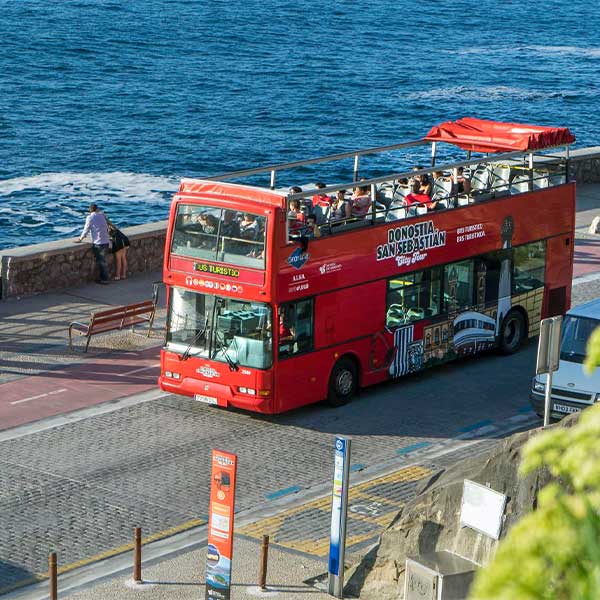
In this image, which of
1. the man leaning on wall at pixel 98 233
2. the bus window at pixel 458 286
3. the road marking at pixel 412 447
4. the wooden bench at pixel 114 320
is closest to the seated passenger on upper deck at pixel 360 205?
the bus window at pixel 458 286

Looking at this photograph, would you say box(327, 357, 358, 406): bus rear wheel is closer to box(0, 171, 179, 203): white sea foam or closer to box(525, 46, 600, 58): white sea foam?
box(0, 171, 179, 203): white sea foam

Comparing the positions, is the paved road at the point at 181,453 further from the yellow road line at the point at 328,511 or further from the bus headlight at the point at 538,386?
the bus headlight at the point at 538,386

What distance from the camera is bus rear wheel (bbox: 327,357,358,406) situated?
2039 centimetres

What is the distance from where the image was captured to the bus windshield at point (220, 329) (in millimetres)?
19234

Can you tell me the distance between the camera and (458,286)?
74.1ft

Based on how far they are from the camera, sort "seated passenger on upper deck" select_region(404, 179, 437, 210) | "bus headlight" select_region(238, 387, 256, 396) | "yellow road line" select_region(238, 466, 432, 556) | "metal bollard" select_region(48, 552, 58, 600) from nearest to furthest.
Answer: "metal bollard" select_region(48, 552, 58, 600) < "yellow road line" select_region(238, 466, 432, 556) < "bus headlight" select_region(238, 387, 256, 396) < "seated passenger on upper deck" select_region(404, 179, 437, 210)

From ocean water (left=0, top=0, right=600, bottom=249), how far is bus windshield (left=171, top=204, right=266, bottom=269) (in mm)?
27230

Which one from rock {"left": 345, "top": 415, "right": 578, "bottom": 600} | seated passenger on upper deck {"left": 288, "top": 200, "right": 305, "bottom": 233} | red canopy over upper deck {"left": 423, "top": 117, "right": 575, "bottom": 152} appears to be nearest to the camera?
rock {"left": 345, "top": 415, "right": 578, "bottom": 600}

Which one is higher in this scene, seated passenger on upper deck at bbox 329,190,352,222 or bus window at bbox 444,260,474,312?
seated passenger on upper deck at bbox 329,190,352,222

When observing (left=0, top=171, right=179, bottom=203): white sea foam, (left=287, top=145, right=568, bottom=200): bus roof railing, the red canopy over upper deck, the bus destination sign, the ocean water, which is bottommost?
(left=0, top=171, right=179, bottom=203): white sea foam

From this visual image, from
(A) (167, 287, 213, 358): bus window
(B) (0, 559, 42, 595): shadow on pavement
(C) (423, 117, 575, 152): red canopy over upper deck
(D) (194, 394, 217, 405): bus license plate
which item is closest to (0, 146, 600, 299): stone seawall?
(C) (423, 117, 575, 152): red canopy over upper deck

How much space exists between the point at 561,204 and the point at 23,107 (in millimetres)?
51454

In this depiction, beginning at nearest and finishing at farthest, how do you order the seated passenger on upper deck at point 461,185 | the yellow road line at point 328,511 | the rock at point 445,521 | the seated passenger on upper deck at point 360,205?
the rock at point 445,521 → the yellow road line at point 328,511 → the seated passenger on upper deck at point 360,205 → the seated passenger on upper deck at point 461,185

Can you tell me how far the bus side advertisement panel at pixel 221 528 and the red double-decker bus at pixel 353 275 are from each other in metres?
6.27
